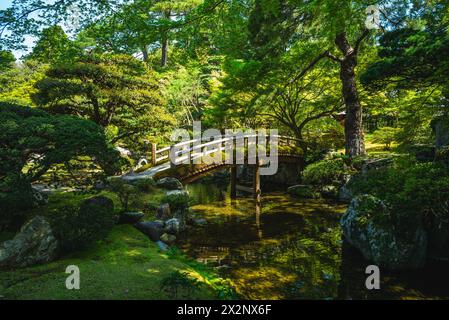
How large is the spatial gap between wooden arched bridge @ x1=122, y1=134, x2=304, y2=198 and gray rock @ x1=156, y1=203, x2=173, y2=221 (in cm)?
266

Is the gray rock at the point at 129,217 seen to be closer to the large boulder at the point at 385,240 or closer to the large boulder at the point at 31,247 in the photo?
the large boulder at the point at 31,247

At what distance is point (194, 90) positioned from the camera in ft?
78.5

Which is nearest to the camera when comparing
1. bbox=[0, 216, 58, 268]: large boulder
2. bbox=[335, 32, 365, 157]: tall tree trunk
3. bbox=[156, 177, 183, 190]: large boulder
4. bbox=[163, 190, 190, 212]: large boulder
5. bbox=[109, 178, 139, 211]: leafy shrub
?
bbox=[0, 216, 58, 268]: large boulder

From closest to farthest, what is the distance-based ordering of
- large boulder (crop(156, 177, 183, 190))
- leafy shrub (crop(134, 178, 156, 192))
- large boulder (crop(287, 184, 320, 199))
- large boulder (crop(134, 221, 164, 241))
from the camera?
large boulder (crop(134, 221, 164, 241))
leafy shrub (crop(134, 178, 156, 192))
large boulder (crop(156, 177, 183, 190))
large boulder (crop(287, 184, 320, 199))

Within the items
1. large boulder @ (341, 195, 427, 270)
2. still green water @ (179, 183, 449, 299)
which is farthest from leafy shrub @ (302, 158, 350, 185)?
large boulder @ (341, 195, 427, 270)

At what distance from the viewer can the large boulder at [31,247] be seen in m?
5.37

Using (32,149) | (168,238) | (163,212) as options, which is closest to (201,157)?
(163,212)

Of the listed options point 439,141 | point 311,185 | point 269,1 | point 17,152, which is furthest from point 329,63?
point 17,152

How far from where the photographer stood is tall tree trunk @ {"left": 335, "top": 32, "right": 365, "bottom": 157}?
1371 centimetres

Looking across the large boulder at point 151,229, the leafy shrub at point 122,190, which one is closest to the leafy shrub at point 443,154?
the large boulder at point 151,229

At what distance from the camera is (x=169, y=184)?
12180mm

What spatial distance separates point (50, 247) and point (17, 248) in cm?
53

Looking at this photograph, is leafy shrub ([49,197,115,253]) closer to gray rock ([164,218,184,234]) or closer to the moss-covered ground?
the moss-covered ground

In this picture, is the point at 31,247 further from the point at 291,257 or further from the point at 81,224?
the point at 291,257
